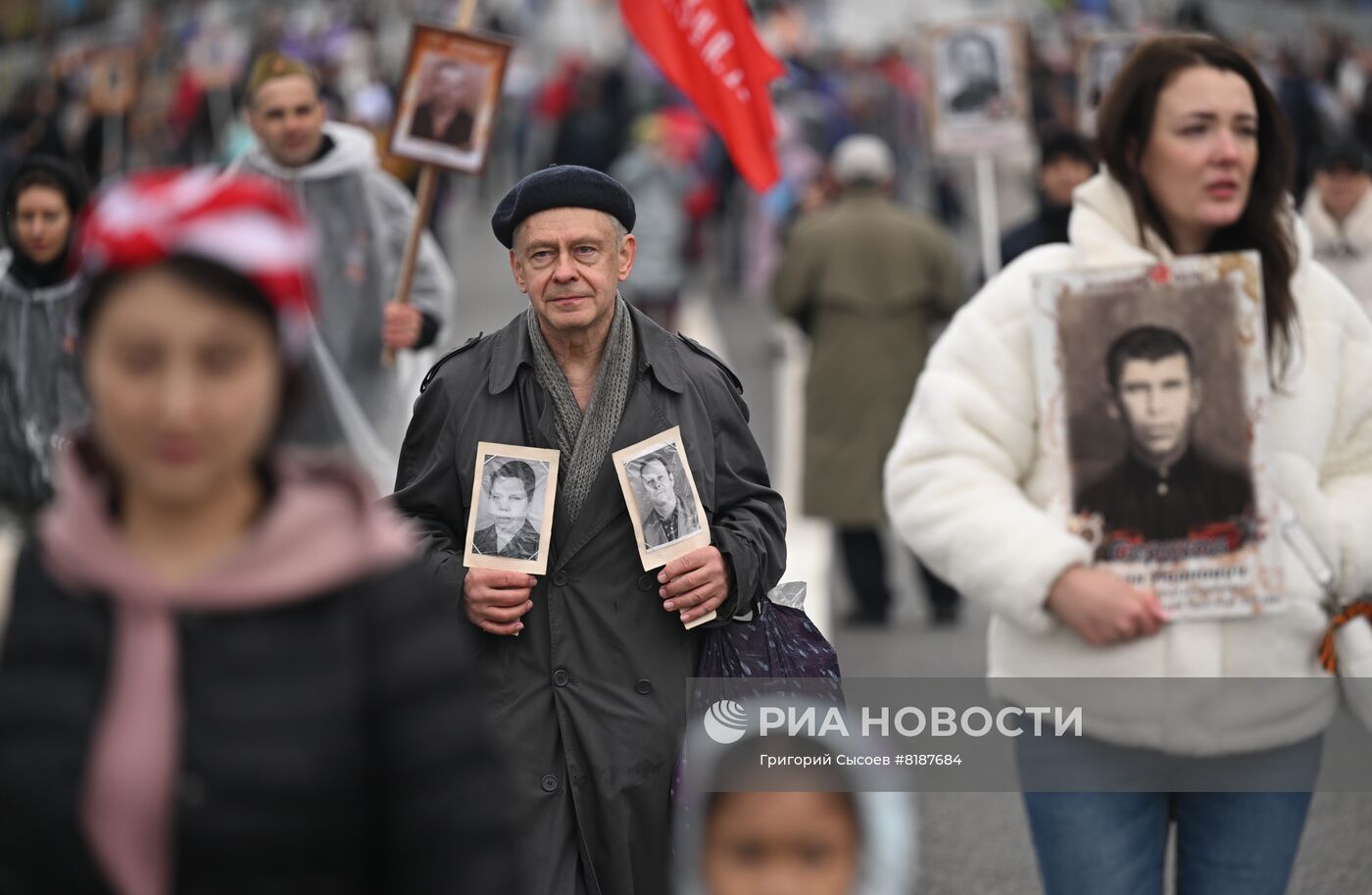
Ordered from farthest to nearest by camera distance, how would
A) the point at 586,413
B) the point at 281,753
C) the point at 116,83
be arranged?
the point at 116,83, the point at 586,413, the point at 281,753

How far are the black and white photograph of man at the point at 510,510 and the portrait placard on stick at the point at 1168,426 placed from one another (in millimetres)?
945

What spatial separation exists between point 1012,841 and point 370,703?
4561mm

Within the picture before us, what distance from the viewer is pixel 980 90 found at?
11117 mm

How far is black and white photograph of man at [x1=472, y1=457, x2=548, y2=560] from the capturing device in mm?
4109

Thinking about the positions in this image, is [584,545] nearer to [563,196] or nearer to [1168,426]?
[563,196]

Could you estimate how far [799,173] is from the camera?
69.2ft

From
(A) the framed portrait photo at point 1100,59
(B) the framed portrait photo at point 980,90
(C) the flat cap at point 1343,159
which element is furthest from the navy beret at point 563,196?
(B) the framed portrait photo at point 980,90

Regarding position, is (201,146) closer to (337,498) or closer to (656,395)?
(656,395)

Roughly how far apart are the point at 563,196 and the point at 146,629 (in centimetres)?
220

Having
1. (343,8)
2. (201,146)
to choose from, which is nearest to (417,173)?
(201,146)

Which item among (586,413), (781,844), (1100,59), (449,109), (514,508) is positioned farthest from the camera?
(1100,59)

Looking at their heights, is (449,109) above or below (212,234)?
above

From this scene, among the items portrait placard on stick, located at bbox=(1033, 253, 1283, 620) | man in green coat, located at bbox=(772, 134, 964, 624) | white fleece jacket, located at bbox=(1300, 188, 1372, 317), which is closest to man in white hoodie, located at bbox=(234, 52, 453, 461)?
man in green coat, located at bbox=(772, 134, 964, 624)

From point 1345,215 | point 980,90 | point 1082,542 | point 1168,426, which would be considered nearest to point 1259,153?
point 1168,426
